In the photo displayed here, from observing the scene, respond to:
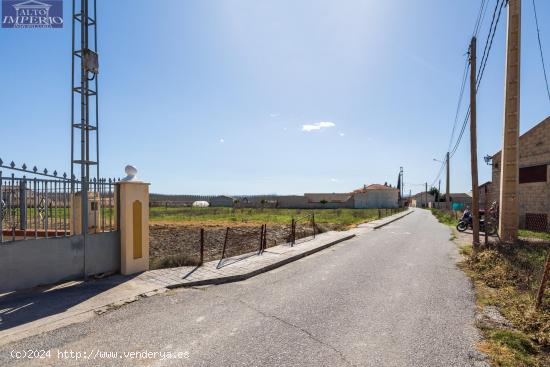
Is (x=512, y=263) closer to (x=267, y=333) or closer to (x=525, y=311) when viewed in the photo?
(x=525, y=311)

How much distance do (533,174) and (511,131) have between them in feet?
33.1

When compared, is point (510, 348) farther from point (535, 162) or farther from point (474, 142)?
point (535, 162)

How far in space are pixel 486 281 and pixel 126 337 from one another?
7.52m

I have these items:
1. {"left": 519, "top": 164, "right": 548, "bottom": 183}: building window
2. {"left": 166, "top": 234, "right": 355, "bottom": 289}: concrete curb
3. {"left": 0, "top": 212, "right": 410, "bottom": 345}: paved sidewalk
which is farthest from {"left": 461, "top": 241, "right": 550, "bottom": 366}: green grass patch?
{"left": 519, "top": 164, "right": 548, "bottom": 183}: building window

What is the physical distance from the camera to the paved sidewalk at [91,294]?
16.9ft

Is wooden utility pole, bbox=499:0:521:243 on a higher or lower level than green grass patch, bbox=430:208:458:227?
higher

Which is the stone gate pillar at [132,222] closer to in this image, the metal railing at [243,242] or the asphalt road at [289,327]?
the asphalt road at [289,327]

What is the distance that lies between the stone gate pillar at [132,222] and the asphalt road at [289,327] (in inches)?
80.3

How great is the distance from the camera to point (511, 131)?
12.9m

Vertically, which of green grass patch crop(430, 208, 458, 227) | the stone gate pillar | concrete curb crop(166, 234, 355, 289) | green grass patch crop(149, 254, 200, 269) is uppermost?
the stone gate pillar

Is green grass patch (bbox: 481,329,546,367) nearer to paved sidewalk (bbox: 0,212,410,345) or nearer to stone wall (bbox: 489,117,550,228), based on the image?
paved sidewalk (bbox: 0,212,410,345)

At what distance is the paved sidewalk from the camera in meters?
5.14

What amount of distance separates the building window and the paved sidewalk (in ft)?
59.7

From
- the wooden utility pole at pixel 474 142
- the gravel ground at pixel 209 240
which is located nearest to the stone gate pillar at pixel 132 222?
the gravel ground at pixel 209 240
